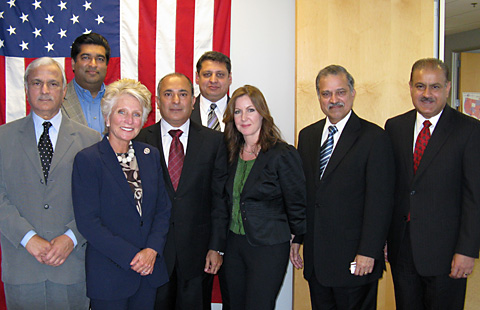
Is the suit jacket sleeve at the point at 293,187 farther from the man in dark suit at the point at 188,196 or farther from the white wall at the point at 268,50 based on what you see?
the white wall at the point at 268,50

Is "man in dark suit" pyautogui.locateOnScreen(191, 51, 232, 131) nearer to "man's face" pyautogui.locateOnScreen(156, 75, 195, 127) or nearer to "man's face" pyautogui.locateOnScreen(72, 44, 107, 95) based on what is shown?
"man's face" pyautogui.locateOnScreen(156, 75, 195, 127)

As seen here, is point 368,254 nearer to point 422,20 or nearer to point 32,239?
point 32,239

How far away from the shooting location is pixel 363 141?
7.65 feet

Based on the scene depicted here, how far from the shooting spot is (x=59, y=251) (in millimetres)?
2033

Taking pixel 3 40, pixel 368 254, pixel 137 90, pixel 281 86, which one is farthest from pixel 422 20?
pixel 3 40

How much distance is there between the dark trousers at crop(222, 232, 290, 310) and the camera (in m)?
2.26

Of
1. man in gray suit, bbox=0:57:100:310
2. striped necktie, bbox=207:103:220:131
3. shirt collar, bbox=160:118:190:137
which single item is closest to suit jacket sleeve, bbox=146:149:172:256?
shirt collar, bbox=160:118:190:137

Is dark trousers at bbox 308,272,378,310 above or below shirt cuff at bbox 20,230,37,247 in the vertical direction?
below

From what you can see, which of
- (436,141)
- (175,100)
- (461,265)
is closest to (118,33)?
(175,100)

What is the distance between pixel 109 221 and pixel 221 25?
2280 mm

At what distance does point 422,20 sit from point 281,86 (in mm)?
1377

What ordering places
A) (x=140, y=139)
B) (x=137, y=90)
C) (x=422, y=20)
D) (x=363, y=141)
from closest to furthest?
1. (x=137, y=90)
2. (x=363, y=141)
3. (x=140, y=139)
4. (x=422, y=20)

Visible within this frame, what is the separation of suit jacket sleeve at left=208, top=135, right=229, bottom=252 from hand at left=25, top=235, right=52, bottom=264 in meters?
0.95

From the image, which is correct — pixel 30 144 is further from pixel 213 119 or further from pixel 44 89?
pixel 213 119
